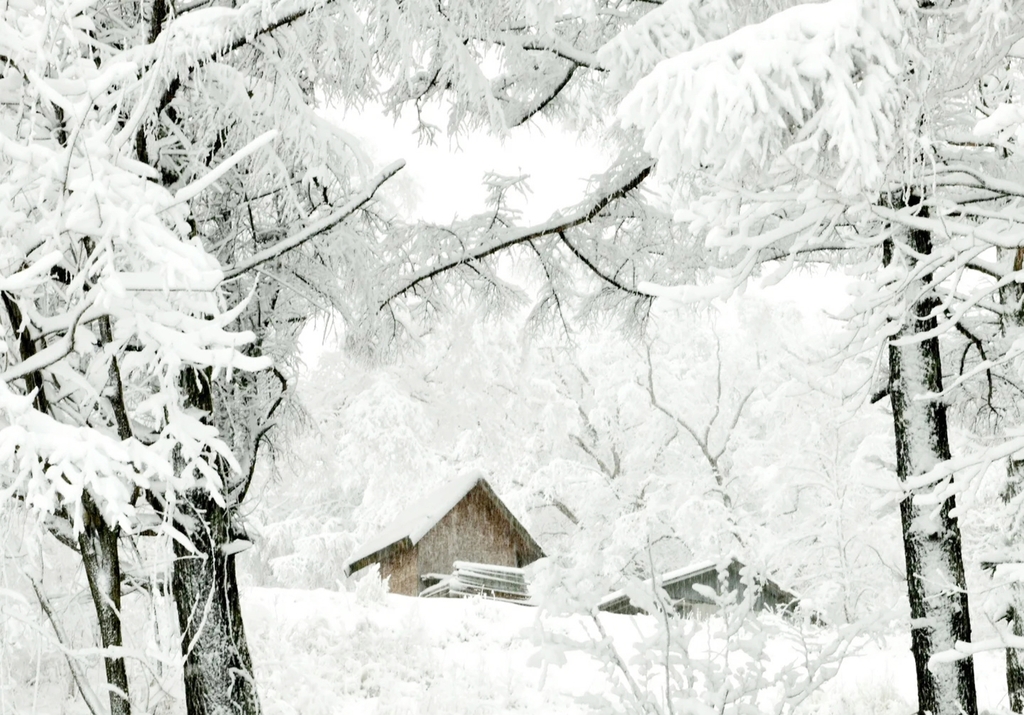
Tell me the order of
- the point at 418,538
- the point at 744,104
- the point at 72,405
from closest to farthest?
the point at 744,104 < the point at 72,405 < the point at 418,538

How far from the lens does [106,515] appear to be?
9.24 feet

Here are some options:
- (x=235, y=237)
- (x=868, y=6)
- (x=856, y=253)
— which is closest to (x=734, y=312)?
(x=856, y=253)

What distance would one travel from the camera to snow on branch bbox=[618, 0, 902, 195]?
2711 millimetres

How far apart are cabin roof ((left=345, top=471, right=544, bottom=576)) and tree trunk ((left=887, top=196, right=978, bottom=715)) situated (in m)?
14.3

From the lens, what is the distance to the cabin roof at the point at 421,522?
18969mm

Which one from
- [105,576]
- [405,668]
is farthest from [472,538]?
[105,576]

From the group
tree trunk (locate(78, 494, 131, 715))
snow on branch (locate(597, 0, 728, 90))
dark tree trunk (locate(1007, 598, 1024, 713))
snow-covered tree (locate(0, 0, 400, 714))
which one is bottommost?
dark tree trunk (locate(1007, 598, 1024, 713))

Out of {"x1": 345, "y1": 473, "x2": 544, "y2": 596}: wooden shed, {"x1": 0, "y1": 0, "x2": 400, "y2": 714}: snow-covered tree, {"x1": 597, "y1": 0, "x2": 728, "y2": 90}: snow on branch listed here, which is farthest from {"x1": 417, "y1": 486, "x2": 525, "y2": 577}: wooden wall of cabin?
{"x1": 597, "y1": 0, "x2": 728, "y2": 90}: snow on branch

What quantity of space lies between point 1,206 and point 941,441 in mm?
4795

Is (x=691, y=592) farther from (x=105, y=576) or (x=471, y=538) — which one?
(x=105, y=576)

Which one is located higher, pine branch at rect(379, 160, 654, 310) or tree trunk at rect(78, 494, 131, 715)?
pine branch at rect(379, 160, 654, 310)

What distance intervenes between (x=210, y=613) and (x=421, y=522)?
1368cm

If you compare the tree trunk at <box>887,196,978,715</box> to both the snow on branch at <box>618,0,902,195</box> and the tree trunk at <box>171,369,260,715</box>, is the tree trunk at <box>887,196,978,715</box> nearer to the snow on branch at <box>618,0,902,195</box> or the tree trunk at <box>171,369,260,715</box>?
the snow on branch at <box>618,0,902,195</box>

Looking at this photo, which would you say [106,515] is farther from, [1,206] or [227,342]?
[1,206]
